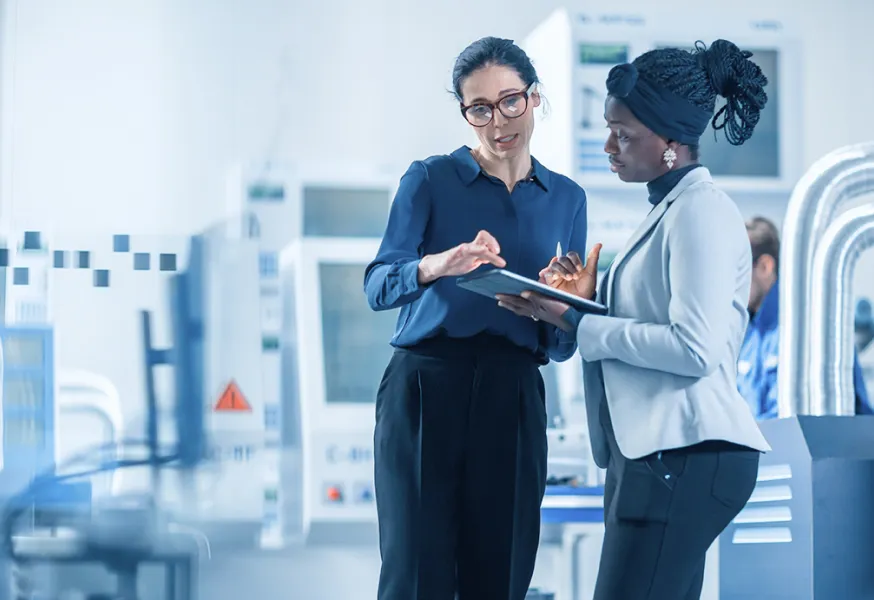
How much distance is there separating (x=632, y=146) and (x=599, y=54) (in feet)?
7.37

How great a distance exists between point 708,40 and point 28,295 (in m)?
2.42

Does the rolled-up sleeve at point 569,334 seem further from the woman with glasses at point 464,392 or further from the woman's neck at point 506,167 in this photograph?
the woman's neck at point 506,167

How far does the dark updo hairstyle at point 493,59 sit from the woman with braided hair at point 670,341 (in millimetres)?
191

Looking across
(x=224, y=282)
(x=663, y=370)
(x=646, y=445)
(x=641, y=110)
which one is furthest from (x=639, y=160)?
(x=224, y=282)

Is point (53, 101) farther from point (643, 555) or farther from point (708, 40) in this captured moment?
point (643, 555)

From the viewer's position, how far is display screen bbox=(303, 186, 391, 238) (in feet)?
12.2

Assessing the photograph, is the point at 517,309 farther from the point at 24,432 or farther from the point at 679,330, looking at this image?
the point at 24,432

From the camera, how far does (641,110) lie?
5.30 feet

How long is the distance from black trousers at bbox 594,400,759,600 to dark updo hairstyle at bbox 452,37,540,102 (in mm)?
642

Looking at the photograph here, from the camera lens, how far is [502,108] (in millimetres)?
1763

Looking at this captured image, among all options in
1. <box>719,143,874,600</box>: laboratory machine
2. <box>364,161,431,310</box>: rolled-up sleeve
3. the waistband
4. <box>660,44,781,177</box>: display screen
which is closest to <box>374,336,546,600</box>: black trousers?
the waistband

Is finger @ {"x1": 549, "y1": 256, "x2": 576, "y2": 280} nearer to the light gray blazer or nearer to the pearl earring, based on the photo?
the light gray blazer

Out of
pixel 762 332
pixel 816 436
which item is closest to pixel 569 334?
pixel 816 436

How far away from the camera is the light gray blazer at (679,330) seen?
4.98 feet
